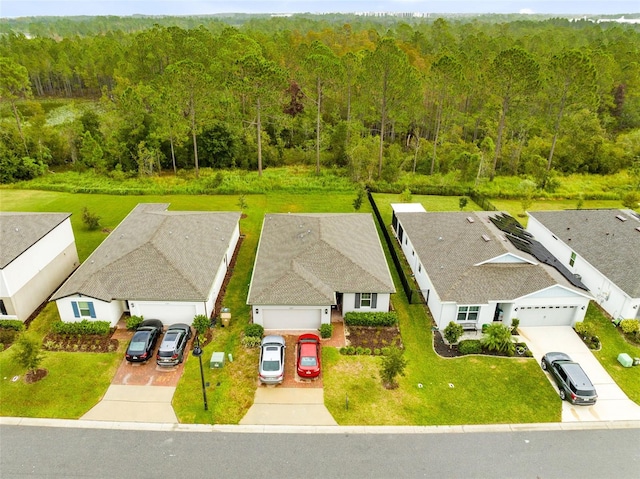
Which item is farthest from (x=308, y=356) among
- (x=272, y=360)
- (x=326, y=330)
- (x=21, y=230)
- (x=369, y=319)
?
(x=21, y=230)

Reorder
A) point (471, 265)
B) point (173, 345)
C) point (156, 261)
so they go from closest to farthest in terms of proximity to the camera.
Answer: point (173, 345)
point (156, 261)
point (471, 265)

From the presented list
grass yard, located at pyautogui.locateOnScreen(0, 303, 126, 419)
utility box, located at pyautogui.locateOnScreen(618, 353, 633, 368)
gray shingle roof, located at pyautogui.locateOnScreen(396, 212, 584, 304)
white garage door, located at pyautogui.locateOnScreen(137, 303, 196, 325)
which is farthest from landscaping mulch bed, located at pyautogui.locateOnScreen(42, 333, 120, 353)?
utility box, located at pyautogui.locateOnScreen(618, 353, 633, 368)

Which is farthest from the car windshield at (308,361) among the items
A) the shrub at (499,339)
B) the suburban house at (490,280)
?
the shrub at (499,339)

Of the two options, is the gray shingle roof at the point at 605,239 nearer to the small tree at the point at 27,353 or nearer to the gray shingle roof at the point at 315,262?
the gray shingle roof at the point at 315,262

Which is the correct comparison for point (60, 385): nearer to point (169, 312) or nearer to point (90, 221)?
point (169, 312)

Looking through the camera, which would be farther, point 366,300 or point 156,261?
point 156,261
